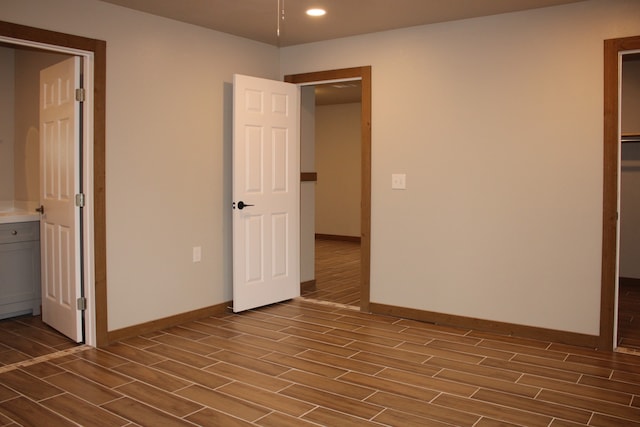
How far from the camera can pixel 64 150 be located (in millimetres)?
4031

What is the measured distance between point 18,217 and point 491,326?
390 centimetres

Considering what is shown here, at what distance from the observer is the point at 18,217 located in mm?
4562

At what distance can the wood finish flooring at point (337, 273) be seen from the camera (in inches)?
221

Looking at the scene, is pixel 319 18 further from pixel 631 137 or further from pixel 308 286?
pixel 631 137

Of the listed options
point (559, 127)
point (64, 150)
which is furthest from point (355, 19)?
point (64, 150)

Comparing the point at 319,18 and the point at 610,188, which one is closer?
the point at 610,188

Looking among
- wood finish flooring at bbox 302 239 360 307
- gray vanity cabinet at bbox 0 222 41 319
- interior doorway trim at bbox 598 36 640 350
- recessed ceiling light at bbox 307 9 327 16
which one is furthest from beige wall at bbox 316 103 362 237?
interior doorway trim at bbox 598 36 640 350

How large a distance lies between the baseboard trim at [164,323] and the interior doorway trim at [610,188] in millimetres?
3043

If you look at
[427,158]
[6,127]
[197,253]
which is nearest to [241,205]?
[197,253]

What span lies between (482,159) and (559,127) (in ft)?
1.97

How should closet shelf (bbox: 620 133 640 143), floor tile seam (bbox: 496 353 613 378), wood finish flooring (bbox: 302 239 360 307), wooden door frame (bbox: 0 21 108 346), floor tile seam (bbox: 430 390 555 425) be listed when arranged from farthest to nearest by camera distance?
closet shelf (bbox: 620 133 640 143) < wood finish flooring (bbox: 302 239 360 307) < wooden door frame (bbox: 0 21 108 346) < floor tile seam (bbox: 496 353 613 378) < floor tile seam (bbox: 430 390 555 425)

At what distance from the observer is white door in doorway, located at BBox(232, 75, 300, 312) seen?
484 cm

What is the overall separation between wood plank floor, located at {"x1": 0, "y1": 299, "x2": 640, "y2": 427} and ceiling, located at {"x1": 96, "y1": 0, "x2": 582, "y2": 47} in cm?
245

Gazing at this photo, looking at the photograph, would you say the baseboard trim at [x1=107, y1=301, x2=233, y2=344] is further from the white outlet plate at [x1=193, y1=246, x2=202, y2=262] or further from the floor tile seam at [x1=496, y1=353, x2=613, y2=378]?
the floor tile seam at [x1=496, y1=353, x2=613, y2=378]
